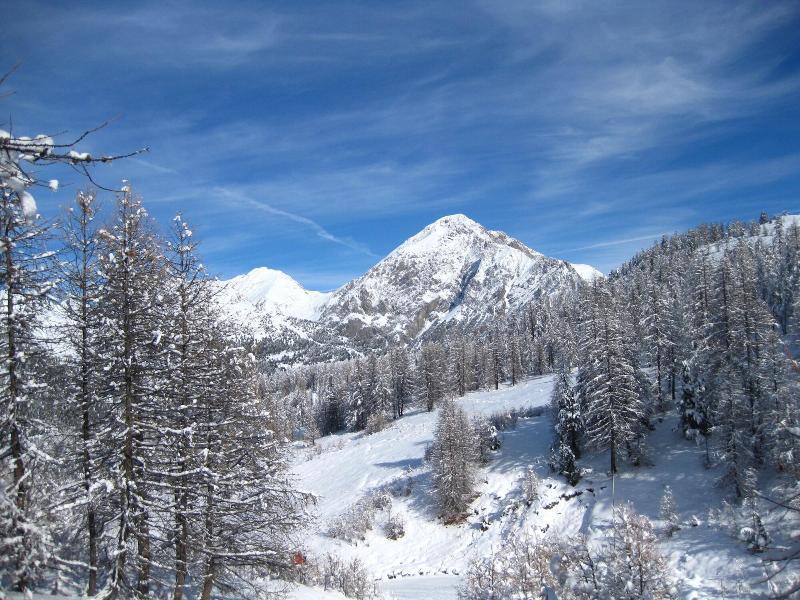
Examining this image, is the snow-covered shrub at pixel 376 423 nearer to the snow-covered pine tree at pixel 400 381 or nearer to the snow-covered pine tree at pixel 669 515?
the snow-covered pine tree at pixel 400 381

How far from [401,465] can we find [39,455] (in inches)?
1793

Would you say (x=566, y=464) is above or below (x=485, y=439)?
below

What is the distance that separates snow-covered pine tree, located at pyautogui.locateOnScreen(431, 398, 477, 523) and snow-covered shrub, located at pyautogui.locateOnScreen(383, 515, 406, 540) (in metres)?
3.69

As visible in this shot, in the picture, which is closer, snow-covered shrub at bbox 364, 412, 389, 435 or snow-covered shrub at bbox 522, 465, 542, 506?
snow-covered shrub at bbox 522, 465, 542, 506

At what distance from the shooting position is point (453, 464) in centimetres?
4103

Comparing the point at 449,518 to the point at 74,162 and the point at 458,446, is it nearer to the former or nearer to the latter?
the point at 458,446

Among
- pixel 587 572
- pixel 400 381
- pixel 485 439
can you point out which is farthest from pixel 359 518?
pixel 400 381

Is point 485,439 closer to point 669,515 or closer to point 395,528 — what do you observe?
point 395,528

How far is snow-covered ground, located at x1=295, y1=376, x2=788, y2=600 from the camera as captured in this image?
24.5 m

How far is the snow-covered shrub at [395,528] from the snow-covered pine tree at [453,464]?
369 centimetres

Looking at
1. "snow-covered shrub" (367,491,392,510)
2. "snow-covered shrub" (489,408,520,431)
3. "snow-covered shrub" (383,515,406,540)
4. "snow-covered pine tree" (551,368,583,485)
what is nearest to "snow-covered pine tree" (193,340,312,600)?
"snow-covered shrub" (383,515,406,540)

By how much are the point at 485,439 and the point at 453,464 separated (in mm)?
7798

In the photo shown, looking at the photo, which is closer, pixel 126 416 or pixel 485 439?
pixel 126 416

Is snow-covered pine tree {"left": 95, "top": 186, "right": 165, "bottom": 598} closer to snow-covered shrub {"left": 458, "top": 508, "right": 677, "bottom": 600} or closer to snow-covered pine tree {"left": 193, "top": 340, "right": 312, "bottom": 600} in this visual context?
snow-covered pine tree {"left": 193, "top": 340, "right": 312, "bottom": 600}
